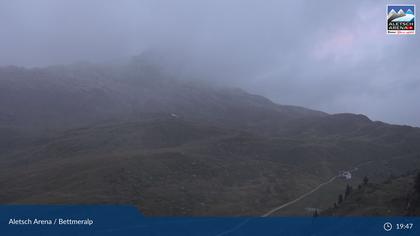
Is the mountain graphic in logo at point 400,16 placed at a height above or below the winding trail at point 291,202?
above

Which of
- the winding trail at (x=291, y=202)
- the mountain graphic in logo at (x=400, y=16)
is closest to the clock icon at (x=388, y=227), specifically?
the winding trail at (x=291, y=202)

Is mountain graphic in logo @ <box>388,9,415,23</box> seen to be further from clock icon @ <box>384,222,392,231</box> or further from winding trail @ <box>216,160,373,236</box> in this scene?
clock icon @ <box>384,222,392,231</box>

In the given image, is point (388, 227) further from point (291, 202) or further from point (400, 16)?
point (291, 202)

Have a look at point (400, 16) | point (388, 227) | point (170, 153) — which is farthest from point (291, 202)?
point (388, 227)

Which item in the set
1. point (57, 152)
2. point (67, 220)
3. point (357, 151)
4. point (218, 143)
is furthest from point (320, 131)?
point (67, 220)

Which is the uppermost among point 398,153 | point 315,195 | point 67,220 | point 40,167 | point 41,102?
point 41,102

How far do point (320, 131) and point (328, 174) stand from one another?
48.2m

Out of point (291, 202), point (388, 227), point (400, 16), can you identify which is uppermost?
point (400, 16)

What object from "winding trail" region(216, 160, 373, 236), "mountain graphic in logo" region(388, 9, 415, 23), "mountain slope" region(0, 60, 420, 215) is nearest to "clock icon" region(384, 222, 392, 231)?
"winding trail" region(216, 160, 373, 236)

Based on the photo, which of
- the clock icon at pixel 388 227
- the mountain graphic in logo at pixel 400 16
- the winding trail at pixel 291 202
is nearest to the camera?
the clock icon at pixel 388 227

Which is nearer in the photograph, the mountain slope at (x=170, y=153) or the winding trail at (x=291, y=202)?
the winding trail at (x=291, y=202)

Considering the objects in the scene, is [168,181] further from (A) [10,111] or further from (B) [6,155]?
(A) [10,111]

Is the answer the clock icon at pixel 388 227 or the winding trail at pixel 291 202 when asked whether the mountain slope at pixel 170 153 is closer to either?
the winding trail at pixel 291 202

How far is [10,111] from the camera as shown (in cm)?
13288
